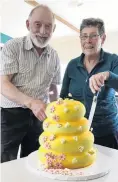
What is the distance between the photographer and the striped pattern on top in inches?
52.4

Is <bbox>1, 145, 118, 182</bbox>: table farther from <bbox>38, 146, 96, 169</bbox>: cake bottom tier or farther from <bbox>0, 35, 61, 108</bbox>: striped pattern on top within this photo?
<bbox>0, 35, 61, 108</bbox>: striped pattern on top

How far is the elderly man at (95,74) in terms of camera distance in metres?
1.21

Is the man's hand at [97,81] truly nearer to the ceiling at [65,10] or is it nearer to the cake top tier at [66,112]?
the cake top tier at [66,112]

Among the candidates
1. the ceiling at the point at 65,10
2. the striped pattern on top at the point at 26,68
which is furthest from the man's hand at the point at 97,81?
the ceiling at the point at 65,10

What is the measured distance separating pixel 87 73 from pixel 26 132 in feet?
1.47

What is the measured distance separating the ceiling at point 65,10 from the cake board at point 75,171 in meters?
2.70

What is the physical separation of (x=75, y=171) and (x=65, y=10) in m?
3.24

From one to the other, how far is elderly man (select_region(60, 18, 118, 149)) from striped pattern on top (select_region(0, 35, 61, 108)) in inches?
6.1

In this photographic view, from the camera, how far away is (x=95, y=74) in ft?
3.96

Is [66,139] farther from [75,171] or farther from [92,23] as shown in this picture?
[92,23]

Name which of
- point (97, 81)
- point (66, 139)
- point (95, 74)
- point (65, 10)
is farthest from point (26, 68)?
point (65, 10)

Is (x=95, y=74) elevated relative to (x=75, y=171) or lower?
elevated

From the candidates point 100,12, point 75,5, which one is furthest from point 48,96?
point 100,12

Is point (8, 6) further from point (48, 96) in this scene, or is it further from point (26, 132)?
point (26, 132)
